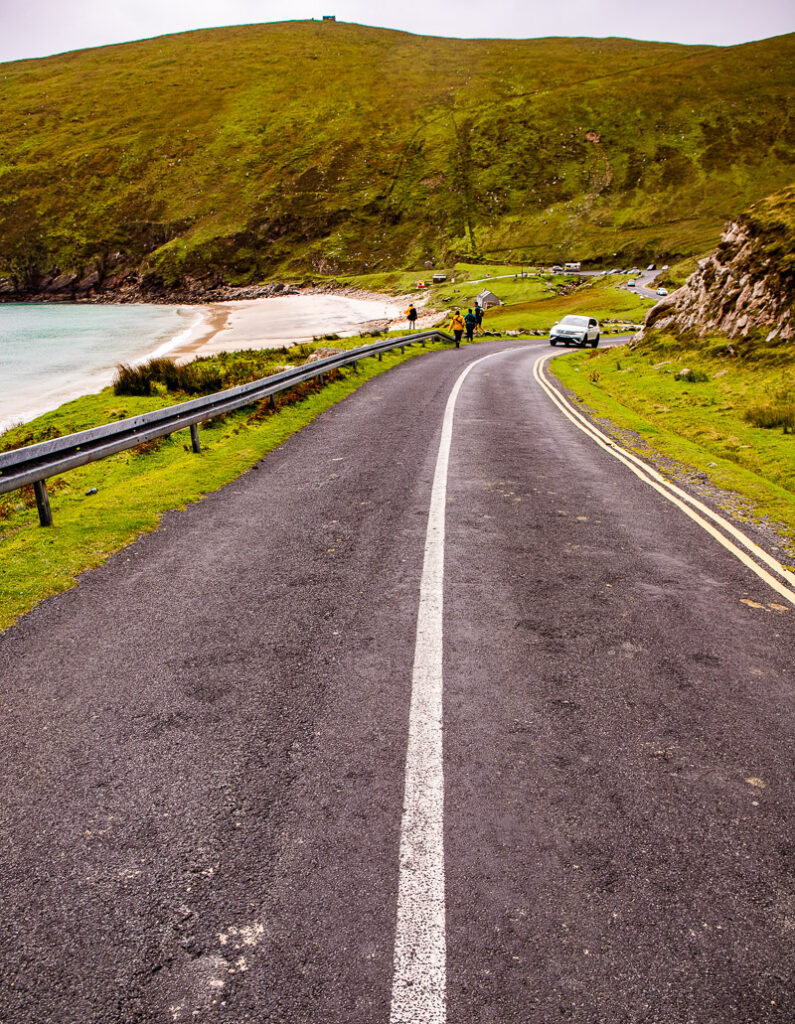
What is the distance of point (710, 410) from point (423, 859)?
14.8m

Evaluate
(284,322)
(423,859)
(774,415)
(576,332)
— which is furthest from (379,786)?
(284,322)

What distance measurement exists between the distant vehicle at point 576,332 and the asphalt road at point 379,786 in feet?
96.5

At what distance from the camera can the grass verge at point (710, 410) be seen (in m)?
9.52

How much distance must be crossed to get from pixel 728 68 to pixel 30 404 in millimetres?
169377

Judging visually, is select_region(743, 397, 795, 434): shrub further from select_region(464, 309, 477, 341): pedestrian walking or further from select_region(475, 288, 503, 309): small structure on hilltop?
select_region(475, 288, 503, 309): small structure on hilltop

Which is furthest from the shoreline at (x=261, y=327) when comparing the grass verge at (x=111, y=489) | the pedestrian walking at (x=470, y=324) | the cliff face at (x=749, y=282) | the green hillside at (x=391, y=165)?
the green hillside at (x=391, y=165)

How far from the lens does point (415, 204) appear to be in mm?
110312

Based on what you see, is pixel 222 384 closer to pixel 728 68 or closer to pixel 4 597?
pixel 4 597

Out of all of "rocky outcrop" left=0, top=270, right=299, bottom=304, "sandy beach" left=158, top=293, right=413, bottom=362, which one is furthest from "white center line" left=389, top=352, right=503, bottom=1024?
"rocky outcrop" left=0, top=270, right=299, bottom=304

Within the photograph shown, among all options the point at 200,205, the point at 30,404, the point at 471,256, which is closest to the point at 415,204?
the point at 471,256

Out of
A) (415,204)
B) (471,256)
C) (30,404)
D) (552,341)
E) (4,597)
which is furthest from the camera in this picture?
(415,204)

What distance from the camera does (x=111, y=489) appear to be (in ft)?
28.4

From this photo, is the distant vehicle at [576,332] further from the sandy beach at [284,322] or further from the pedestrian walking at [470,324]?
the sandy beach at [284,322]

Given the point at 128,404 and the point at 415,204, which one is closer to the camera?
the point at 128,404
